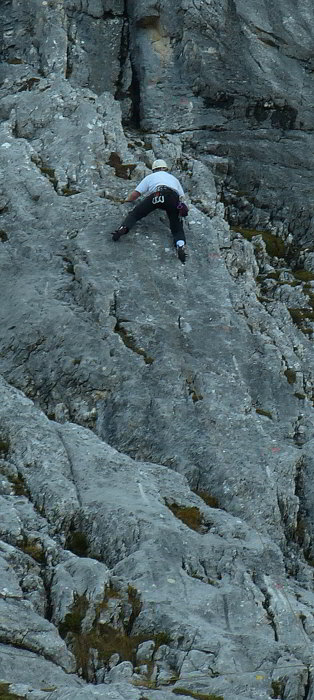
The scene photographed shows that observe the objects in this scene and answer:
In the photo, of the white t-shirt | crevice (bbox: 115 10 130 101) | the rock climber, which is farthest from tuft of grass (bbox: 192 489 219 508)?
crevice (bbox: 115 10 130 101)

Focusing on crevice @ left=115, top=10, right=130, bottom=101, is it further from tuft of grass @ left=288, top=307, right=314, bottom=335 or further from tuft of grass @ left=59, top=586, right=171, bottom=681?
tuft of grass @ left=59, top=586, right=171, bottom=681

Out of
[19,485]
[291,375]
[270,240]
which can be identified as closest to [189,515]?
[19,485]

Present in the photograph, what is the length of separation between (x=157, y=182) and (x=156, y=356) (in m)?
5.13

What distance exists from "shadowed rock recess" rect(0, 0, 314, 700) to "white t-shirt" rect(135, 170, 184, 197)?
80 cm

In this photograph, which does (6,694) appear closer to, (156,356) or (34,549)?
(34,549)

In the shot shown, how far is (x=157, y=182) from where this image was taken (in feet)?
101

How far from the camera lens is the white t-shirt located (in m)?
30.6

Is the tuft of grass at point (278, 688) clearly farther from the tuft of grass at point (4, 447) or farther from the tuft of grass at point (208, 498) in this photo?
the tuft of grass at point (4, 447)

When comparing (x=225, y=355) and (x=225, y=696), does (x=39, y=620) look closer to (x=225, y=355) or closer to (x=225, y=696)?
(x=225, y=696)

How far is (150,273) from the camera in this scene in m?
29.9

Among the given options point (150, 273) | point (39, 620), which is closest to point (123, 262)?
point (150, 273)

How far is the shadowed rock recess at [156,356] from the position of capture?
21047 millimetres

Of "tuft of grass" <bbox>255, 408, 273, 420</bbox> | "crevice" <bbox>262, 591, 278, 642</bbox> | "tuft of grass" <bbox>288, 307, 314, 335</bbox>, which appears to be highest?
"crevice" <bbox>262, 591, 278, 642</bbox>

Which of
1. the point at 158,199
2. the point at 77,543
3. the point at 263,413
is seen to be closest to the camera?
the point at 77,543
